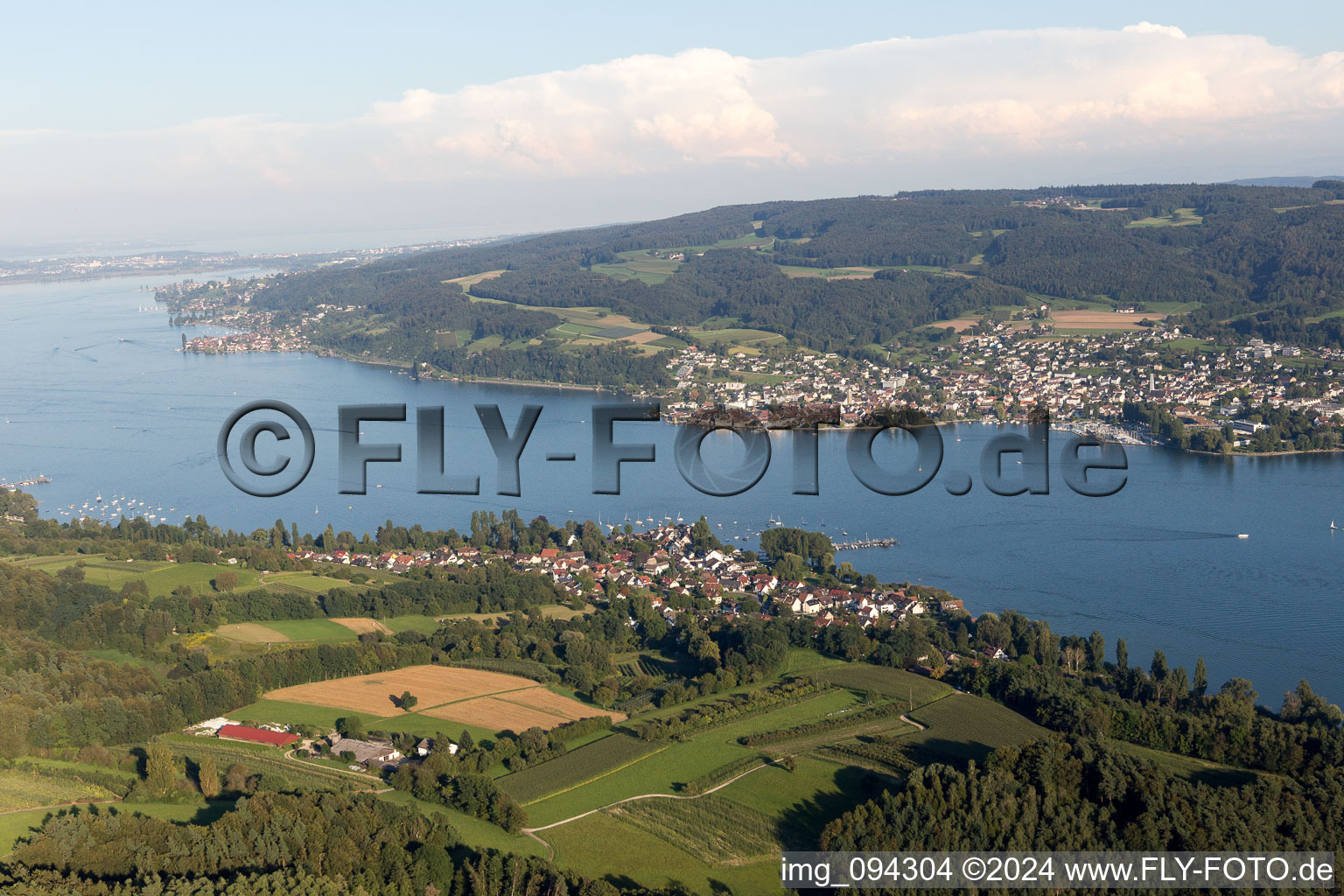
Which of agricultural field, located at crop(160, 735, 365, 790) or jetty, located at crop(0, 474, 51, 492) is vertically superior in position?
jetty, located at crop(0, 474, 51, 492)

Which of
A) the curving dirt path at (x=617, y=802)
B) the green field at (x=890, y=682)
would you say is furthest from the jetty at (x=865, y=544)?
the curving dirt path at (x=617, y=802)

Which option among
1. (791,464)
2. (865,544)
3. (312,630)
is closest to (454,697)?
(312,630)

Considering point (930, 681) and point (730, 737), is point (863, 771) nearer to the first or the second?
point (730, 737)

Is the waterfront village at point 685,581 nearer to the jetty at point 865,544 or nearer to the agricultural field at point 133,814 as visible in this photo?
the jetty at point 865,544

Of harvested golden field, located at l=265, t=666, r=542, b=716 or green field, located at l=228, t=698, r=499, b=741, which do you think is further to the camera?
harvested golden field, located at l=265, t=666, r=542, b=716

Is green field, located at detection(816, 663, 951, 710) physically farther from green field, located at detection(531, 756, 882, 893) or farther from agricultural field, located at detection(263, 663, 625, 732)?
agricultural field, located at detection(263, 663, 625, 732)

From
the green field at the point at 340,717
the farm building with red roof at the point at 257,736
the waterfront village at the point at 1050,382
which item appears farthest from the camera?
the waterfront village at the point at 1050,382

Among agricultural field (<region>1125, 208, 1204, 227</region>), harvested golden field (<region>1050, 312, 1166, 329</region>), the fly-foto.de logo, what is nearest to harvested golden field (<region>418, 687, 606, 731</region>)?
the fly-foto.de logo
